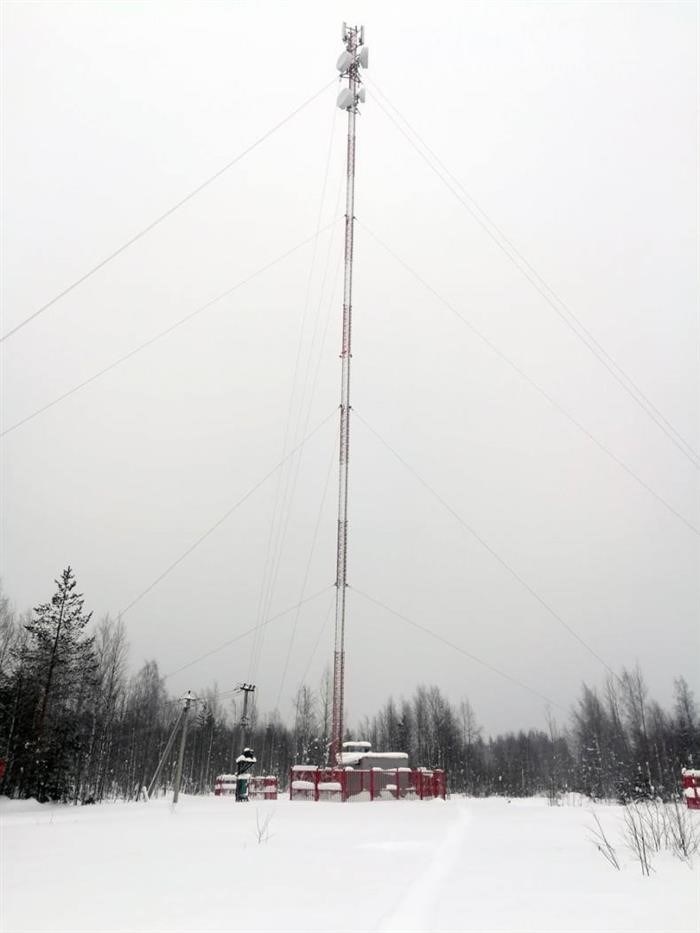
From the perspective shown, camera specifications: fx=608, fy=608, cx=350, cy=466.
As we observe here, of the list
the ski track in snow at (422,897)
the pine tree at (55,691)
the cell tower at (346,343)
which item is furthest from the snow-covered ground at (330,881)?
the pine tree at (55,691)

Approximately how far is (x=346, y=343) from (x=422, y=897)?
24270 mm

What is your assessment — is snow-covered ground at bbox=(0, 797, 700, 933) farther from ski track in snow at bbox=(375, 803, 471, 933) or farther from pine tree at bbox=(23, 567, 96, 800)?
pine tree at bbox=(23, 567, 96, 800)

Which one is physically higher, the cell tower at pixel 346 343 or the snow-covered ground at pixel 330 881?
the cell tower at pixel 346 343

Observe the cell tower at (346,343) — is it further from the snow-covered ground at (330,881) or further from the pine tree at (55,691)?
the pine tree at (55,691)

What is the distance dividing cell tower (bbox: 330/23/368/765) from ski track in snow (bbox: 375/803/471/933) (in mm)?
15307

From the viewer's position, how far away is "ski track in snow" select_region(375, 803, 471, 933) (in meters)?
6.08

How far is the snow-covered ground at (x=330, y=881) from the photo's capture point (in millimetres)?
6285

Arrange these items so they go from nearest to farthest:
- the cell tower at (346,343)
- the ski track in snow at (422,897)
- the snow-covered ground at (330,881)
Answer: the ski track in snow at (422,897), the snow-covered ground at (330,881), the cell tower at (346,343)

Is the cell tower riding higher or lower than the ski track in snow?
higher

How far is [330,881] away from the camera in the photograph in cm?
812

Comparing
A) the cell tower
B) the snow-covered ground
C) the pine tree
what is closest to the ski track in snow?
the snow-covered ground

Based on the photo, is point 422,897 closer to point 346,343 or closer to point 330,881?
point 330,881

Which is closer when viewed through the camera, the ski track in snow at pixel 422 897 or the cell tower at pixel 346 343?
the ski track in snow at pixel 422 897

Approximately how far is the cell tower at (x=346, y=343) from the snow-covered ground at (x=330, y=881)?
12.3 m
